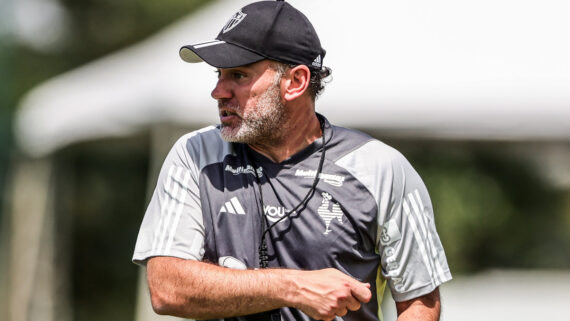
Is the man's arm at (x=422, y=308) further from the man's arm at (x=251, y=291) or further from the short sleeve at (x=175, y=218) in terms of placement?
the short sleeve at (x=175, y=218)

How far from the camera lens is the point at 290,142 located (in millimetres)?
3516

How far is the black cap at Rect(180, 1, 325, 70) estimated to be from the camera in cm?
333

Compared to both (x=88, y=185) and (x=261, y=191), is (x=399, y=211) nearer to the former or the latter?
(x=261, y=191)

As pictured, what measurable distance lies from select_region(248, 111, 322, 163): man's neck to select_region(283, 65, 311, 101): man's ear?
0.09 metres

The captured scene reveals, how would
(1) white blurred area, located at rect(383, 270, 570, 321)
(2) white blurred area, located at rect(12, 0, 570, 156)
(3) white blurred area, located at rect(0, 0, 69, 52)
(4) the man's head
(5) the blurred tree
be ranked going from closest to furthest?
(4) the man's head, (2) white blurred area, located at rect(12, 0, 570, 156), (1) white blurred area, located at rect(383, 270, 570, 321), (5) the blurred tree, (3) white blurred area, located at rect(0, 0, 69, 52)

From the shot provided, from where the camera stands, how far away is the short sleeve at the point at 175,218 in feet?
10.7

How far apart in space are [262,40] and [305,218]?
2.19 ft

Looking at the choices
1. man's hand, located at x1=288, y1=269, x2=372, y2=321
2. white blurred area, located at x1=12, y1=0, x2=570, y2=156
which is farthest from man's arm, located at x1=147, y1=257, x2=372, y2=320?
white blurred area, located at x1=12, y1=0, x2=570, y2=156

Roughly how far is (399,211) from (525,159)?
20.2 ft

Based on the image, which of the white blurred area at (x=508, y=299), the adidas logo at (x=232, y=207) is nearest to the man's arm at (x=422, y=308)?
the adidas logo at (x=232, y=207)

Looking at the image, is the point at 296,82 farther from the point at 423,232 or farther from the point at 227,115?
the point at 423,232

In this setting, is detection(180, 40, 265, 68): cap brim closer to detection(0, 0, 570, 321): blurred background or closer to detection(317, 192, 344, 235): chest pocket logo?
detection(317, 192, 344, 235): chest pocket logo

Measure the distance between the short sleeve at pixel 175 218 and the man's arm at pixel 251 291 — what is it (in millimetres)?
87

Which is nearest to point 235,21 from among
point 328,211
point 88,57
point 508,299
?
point 328,211
